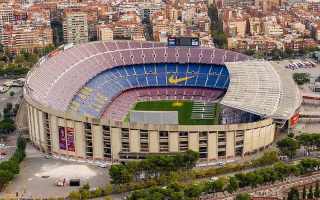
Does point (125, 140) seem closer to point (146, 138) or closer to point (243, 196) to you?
point (146, 138)

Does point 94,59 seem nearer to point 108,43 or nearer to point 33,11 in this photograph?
point 108,43

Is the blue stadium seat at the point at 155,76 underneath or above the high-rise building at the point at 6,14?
underneath

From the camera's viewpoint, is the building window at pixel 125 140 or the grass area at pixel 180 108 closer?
the building window at pixel 125 140

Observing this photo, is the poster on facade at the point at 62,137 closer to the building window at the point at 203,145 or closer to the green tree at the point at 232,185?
the building window at the point at 203,145

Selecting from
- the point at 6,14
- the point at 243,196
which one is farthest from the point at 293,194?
the point at 6,14

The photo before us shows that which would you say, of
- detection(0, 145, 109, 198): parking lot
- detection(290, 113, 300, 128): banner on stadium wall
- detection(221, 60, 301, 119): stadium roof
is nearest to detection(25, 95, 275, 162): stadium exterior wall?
detection(0, 145, 109, 198): parking lot

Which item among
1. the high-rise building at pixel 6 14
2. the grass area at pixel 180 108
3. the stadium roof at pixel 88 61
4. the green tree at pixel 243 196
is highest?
the high-rise building at pixel 6 14

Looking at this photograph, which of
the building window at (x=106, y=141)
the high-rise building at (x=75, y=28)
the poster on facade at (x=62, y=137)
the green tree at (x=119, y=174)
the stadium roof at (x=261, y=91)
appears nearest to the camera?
the green tree at (x=119, y=174)

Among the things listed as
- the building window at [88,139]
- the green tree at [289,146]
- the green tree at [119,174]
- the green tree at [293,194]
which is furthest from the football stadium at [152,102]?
the green tree at [293,194]
